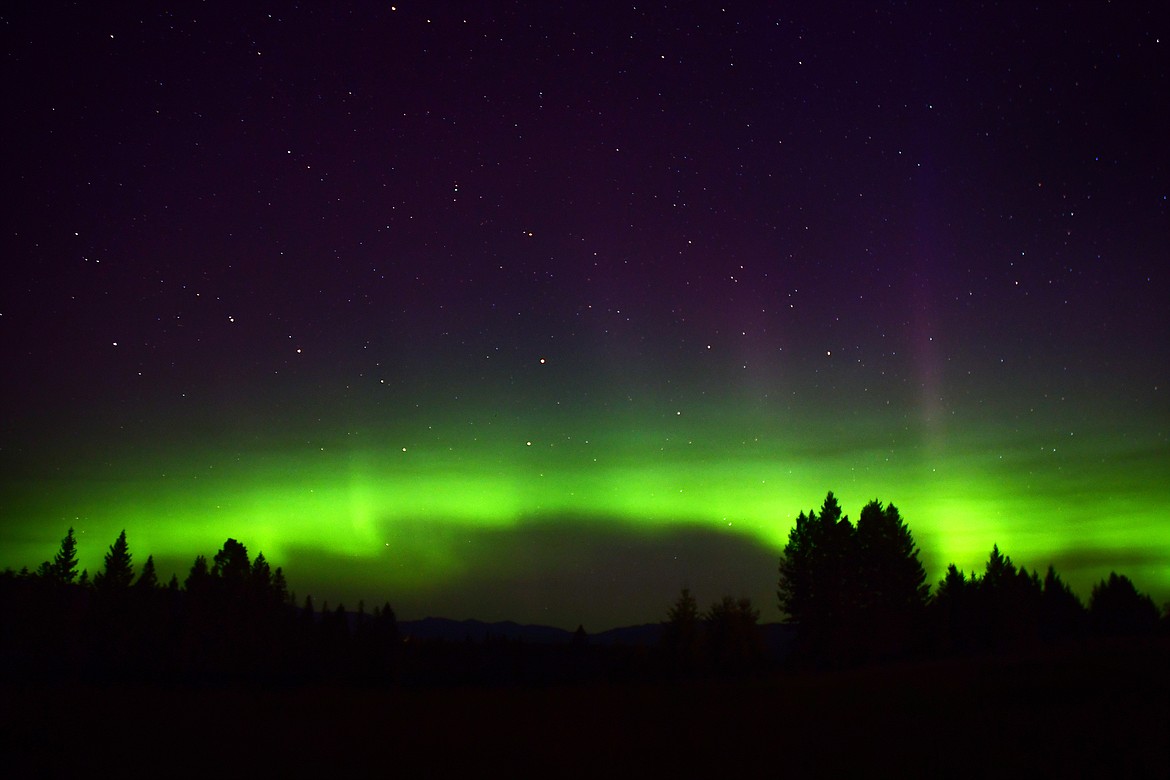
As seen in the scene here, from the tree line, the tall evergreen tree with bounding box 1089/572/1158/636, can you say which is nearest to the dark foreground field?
the tree line

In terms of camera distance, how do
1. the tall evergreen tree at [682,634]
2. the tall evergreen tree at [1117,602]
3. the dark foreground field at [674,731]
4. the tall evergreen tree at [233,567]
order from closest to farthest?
the dark foreground field at [674,731] → the tall evergreen tree at [682,634] → the tall evergreen tree at [1117,602] → the tall evergreen tree at [233,567]

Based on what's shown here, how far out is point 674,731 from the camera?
12.4 meters

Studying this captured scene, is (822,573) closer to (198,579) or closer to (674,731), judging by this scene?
(674,731)

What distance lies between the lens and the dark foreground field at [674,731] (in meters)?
9.09

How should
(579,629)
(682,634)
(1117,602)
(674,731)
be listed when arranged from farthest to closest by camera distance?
1. (579,629)
2. (1117,602)
3. (682,634)
4. (674,731)

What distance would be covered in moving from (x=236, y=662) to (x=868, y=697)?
245 ft

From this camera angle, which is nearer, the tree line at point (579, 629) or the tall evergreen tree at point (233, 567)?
the tree line at point (579, 629)

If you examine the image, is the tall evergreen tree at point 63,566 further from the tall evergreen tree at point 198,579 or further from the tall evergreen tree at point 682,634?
the tall evergreen tree at point 682,634

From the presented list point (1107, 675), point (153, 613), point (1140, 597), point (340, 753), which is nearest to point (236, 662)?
point (153, 613)

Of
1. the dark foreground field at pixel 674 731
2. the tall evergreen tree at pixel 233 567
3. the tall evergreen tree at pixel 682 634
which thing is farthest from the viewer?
the tall evergreen tree at pixel 233 567

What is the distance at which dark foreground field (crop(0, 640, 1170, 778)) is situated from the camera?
9.09 m

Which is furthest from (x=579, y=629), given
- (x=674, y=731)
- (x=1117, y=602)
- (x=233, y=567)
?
(x=674, y=731)

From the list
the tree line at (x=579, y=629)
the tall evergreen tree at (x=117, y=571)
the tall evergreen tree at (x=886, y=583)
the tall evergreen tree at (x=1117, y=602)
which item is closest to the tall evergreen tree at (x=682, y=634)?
the tree line at (x=579, y=629)

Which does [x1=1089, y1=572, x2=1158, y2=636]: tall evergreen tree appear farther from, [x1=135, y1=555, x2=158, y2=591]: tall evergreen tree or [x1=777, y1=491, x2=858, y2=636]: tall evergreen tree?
[x1=135, y1=555, x2=158, y2=591]: tall evergreen tree
